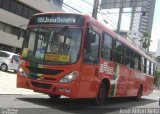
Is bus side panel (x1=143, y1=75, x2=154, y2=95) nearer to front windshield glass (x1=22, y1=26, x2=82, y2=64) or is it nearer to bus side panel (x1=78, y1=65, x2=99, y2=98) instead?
bus side panel (x1=78, y1=65, x2=99, y2=98)

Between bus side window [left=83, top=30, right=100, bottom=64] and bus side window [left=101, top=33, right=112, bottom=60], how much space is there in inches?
26.6

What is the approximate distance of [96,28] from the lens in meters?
14.1

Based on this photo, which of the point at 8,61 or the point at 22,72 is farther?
the point at 8,61

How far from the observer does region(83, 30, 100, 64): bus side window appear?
42.8 feet

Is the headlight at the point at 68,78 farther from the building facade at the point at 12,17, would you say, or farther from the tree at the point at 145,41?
the tree at the point at 145,41

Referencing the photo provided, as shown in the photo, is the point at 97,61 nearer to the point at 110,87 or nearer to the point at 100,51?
the point at 100,51

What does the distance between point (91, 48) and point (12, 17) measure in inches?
1519

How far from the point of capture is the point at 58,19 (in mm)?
13547

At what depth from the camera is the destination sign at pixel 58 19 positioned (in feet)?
43.4

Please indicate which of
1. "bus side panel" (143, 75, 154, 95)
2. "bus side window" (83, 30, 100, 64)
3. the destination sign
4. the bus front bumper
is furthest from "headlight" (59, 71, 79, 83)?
"bus side panel" (143, 75, 154, 95)

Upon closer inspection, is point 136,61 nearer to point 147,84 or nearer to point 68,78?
point 147,84

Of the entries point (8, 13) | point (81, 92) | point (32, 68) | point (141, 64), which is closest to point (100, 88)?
point (81, 92)

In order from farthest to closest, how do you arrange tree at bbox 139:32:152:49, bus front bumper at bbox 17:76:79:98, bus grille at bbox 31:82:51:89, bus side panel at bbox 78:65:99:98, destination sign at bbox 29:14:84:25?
tree at bbox 139:32:152:49, destination sign at bbox 29:14:84:25, bus side panel at bbox 78:65:99:98, bus grille at bbox 31:82:51:89, bus front bumper at bbox 17:76:79:98

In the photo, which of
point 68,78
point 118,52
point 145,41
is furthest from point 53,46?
point 145,41
